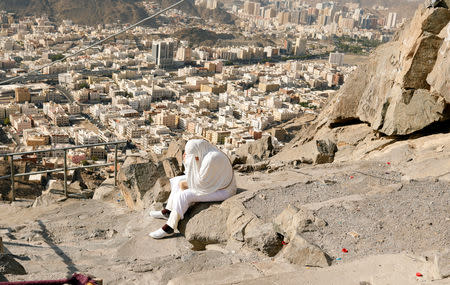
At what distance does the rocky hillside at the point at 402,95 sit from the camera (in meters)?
4.00

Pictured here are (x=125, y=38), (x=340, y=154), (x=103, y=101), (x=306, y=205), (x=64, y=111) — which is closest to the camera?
(x=306, y=205)

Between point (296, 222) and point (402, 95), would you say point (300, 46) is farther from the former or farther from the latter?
point (296, 222)

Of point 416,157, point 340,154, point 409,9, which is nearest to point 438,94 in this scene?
point 416,157

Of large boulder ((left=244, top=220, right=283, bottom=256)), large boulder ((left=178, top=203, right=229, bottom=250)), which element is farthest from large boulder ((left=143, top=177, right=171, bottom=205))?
large boulder ((left=244, top=220, right=283, bottom=256))

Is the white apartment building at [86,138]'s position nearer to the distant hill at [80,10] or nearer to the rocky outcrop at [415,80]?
the rocky outcrop at [415,80]

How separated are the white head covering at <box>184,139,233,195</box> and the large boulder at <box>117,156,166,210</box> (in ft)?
2.95

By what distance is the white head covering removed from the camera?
9.17 feet

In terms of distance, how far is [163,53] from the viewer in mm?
33438

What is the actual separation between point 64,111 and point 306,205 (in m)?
19.1

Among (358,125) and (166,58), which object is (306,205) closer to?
(358,125)

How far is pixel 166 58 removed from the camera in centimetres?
3362

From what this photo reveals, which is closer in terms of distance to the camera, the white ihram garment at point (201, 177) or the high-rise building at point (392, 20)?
the white ihram garment at point (201, 177)

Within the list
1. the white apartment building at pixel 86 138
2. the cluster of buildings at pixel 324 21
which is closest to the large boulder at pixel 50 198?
the white apartment building at pixel 86 138

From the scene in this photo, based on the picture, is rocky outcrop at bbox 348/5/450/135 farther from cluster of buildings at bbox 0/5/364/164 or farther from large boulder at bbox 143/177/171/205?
cluster of buildings at bbox 0/5/364/164
